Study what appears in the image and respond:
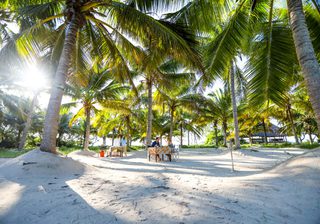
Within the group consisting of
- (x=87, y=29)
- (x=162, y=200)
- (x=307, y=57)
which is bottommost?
(x=162, y=200)

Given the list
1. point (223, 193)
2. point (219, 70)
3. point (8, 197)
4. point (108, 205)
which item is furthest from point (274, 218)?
point (219, 70)

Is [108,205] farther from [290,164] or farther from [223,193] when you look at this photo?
[290,164]

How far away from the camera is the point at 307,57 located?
3141mm

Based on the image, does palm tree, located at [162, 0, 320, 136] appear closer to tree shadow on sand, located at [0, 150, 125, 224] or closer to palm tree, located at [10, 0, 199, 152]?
palm tree, located at [10, 0, 199, 152]

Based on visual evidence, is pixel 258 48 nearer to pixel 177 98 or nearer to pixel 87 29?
pixel 87 29

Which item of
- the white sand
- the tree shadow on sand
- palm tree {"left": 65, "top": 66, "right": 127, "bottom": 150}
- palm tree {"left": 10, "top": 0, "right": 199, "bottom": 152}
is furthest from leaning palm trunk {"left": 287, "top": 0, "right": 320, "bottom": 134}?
palm tree {"left": 65, "top": 66, "right": 127, "bottom": 150}

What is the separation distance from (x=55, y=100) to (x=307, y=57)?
577 cm

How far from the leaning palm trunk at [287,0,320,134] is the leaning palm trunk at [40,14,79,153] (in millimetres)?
5524

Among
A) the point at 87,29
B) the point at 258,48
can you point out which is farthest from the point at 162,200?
the point at 87,29

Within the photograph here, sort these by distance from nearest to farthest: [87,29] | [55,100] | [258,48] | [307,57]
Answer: [307,57], [55,100], [258,48], [87,29]

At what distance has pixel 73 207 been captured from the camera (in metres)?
2.21

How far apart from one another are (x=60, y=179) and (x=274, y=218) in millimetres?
3717

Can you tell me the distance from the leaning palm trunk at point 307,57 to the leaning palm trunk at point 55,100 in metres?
5.52

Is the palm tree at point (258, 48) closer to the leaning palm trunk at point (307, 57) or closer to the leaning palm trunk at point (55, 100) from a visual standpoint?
the leaning palm trunk at point (307, 57)
